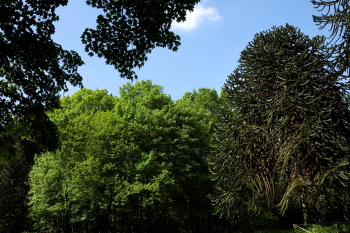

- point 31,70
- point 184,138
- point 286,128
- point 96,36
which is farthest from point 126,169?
point 96,36

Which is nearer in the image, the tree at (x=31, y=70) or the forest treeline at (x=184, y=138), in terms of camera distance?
the tree at (x=31, y=70)

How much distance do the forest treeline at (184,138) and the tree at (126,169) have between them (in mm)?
119

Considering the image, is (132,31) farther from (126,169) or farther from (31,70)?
(126,169)

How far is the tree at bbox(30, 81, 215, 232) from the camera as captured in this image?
20.5 meters

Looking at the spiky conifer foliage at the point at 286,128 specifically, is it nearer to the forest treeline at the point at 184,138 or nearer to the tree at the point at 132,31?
the forest treeline at the point at 184,138

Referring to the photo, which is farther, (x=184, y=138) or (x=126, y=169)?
(x=184, y=138)

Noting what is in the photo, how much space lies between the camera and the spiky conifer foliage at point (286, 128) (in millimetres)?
11766

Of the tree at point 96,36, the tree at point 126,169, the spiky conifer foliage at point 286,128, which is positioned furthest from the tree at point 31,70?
the tree at point 126,169

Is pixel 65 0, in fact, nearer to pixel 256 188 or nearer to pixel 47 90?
pixel 47 90

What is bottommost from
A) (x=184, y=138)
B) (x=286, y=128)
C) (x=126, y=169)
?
(x=286, y=128)

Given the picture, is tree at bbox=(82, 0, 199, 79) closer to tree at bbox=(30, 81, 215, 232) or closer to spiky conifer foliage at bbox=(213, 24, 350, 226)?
spiky conifer foliage at bbox=(213, 24, 350, 226)

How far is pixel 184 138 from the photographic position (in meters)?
23.0

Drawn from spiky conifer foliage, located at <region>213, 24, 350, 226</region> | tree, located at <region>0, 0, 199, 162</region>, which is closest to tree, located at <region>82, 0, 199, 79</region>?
tree, located at <region>0, 0, 199, 162</region>

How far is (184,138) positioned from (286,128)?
37.4ft
